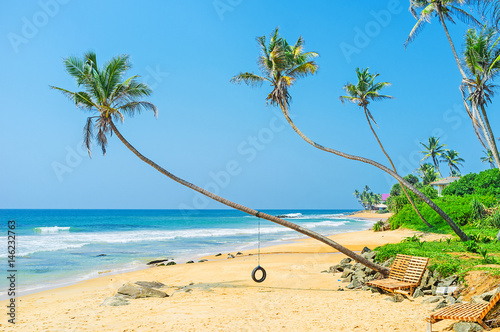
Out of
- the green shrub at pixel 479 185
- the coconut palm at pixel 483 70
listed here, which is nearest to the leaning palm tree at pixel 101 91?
the coconut palm at pixel 483 70

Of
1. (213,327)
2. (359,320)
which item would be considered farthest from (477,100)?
(213,327)

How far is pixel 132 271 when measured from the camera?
15227 millimetres

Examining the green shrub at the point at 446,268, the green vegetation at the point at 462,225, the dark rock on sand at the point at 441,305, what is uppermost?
the green vegetation at the point at 462,225

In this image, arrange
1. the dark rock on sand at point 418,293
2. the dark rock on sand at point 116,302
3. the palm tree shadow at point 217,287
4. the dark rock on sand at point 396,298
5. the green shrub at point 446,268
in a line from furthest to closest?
the palm tree shadow at point 217,287
the dark rock on sand at point 116,302
the green shrub at point 446,268
the dark rock on sand at point 418,293
the dark rock on sand at point 396,298

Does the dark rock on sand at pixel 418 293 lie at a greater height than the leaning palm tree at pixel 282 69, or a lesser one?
lesser

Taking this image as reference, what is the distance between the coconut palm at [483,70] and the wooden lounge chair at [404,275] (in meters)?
8.83

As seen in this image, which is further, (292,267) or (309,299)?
(292,267)

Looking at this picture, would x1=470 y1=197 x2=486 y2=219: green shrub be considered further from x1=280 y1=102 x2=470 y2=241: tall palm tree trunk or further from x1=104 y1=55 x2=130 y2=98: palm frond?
x1=104 y1=55 x2=130 y2=98: palm frond

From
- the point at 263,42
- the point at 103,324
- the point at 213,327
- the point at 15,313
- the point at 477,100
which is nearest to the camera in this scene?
the point at 213,327

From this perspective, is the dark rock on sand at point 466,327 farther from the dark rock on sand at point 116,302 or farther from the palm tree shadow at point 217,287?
the dark rock on sand at point 116,302

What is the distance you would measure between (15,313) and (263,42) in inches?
540

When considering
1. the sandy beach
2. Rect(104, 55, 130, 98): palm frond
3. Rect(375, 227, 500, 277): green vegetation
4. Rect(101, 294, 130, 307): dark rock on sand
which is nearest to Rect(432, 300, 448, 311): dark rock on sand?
the sandy beach

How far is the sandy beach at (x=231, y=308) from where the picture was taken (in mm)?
6875

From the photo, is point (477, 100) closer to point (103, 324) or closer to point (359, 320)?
point (359, 320)
